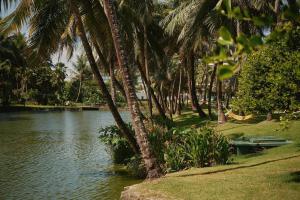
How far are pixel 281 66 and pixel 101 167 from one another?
10.0 m

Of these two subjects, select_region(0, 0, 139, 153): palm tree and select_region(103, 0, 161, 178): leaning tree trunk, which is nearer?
select_region(103, 0, 161, 178): leaning tree trunk

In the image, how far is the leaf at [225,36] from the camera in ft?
7.36

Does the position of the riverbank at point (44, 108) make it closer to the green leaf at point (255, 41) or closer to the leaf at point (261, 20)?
the leaf at point (261, 20)

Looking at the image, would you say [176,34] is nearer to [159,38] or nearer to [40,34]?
[159,38]

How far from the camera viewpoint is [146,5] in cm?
2548

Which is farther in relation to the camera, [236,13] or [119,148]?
[119,148]

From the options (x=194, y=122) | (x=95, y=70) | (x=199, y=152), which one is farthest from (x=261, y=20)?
(x=194, y=122)

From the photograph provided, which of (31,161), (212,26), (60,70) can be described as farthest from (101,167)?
(60,70)

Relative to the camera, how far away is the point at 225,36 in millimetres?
2264

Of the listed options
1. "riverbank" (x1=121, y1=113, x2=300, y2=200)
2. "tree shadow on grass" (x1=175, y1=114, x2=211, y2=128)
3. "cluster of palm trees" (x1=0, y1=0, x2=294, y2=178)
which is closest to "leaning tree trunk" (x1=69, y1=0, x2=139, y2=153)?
"cluster of palm trees" (x1=0, y1=0, x2=294, y2=178)

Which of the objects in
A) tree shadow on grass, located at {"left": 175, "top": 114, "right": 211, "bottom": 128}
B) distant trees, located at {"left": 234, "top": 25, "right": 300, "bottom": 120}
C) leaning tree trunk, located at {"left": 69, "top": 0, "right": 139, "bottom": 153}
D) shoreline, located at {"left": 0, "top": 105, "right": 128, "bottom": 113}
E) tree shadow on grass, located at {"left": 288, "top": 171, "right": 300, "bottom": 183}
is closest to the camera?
tree shadow on grass, located at {"left": 288, "top": 171, "right": 300, "bottom": 183}

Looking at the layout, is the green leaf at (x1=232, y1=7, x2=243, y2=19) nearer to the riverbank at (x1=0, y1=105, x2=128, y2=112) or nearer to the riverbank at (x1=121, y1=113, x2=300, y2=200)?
the riverbank at (x1=121, y1=113, x2=300, y2=200)

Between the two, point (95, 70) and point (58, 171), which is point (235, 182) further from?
point (58, 171)

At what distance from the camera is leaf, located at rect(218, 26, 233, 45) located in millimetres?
2242
